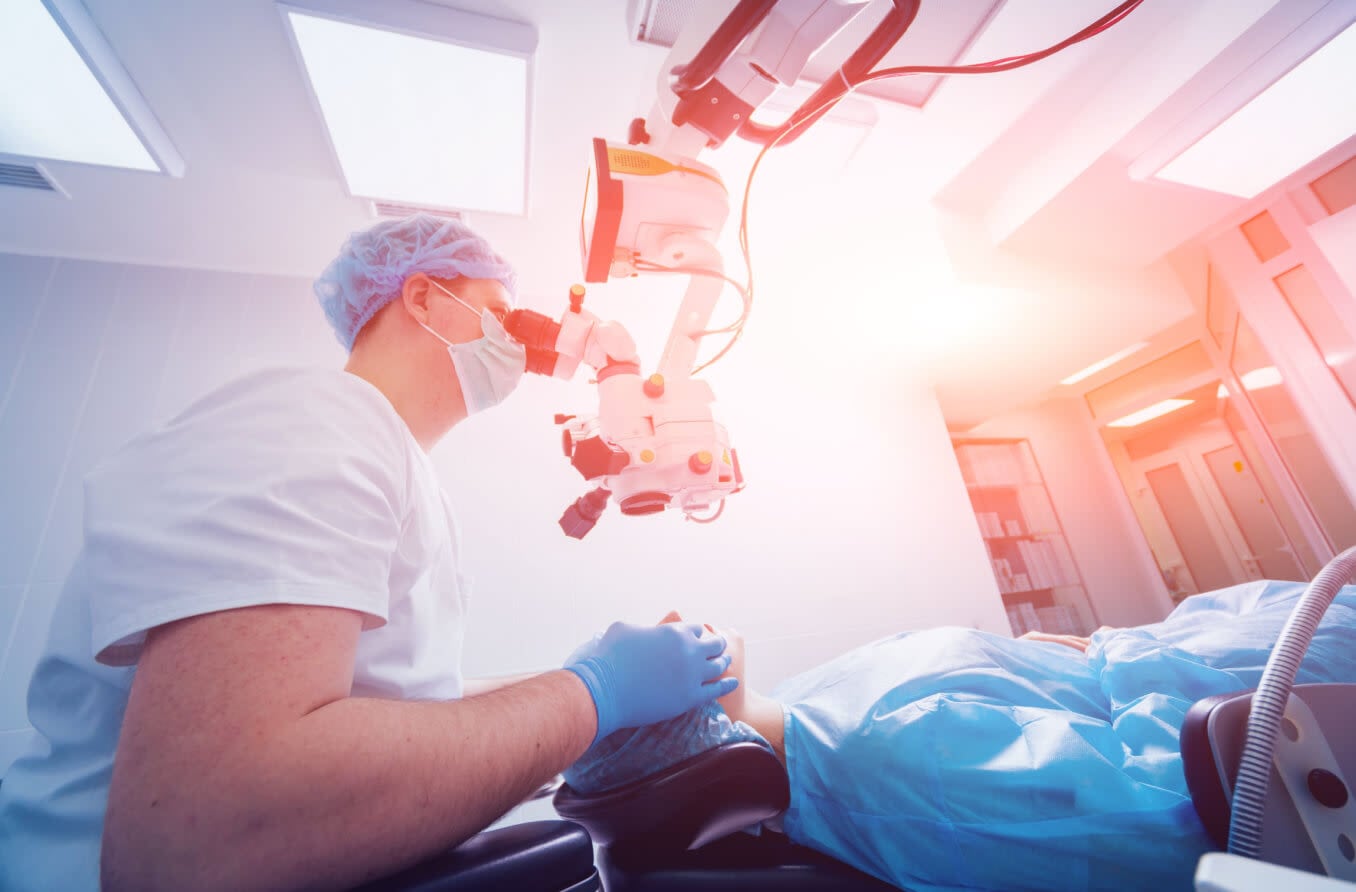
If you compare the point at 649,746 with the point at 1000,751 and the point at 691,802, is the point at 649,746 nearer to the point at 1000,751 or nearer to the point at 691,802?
the point at 691,802

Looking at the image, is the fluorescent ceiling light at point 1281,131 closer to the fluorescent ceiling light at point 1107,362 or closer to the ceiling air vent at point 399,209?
the fluorescent ceiling light at point 1107,362

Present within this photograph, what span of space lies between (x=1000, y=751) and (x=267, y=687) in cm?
91

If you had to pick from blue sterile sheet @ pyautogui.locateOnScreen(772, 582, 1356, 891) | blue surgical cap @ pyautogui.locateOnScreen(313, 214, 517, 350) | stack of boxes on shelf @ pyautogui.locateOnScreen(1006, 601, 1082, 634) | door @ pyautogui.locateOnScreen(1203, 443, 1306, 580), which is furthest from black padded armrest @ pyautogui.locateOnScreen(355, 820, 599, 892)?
door @ pyautogui.locateOnScreen(1203, 443, 1306, 580)

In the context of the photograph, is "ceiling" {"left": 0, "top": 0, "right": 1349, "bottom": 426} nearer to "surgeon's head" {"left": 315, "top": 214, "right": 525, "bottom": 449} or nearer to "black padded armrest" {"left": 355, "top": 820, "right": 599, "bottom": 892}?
"surgeon's head" {"left": 315, "top": 214, "right": 525, "bottom": 449}

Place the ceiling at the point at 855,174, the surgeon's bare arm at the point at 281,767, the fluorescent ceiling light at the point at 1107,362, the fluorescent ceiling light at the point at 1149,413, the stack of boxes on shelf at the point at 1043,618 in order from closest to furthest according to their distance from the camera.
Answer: the surgeon's bare arm at the point at 281,767, the ceiling at the point at 855,174, the fluorescent ceiling light at the point at 1107,362, the stack of boxes on shelf at the point at 1043,618, the fluorescent ceiling light at the point at 1149,413

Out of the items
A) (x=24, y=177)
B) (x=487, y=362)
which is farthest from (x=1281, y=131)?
(x=24, y=177)

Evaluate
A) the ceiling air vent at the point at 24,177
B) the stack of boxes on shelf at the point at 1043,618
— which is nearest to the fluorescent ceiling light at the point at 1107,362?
the stack of boxes on shelf at the point at 1043,618

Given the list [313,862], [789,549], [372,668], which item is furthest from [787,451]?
[313,862]

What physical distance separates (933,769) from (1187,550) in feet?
19.3

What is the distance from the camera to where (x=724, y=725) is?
85 cm

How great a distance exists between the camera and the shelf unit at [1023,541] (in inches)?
154

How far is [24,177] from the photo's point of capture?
162 cm

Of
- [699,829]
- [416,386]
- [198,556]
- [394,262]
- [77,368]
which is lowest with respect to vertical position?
[699,829]

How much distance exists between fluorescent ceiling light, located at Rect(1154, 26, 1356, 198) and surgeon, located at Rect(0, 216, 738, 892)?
280 cm
